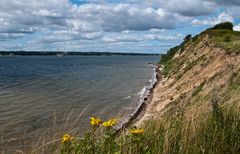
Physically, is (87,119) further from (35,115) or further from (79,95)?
(79,95)

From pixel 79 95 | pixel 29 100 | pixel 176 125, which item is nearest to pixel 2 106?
pixel 29 100

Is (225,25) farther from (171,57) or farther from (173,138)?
(173,138)

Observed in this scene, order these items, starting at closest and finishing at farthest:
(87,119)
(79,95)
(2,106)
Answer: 1. (87,119)
2. (2,106)
3. (79,95)

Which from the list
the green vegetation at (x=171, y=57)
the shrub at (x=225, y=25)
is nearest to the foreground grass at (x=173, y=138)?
the green vegetation at (x=171, y=57)

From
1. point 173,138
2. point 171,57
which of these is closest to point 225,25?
point 171,57

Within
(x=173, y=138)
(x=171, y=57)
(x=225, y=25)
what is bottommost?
(x=171, y=57)

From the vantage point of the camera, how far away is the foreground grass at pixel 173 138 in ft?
17.4

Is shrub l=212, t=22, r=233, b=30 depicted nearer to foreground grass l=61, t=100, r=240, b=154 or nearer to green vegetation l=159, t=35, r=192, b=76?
green vegetation l=159, t=35, r=192, b=76

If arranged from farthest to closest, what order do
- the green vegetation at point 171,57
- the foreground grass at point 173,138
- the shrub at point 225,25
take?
1. the green vegetation at point 171,57
2. the shrub at point 225,25
3. the foreground grass at point 173,138

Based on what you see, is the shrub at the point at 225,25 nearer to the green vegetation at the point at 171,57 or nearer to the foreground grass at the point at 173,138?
the green vegetation at the point at 171,57

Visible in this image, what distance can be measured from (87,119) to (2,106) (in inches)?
411

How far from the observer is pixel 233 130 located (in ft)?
20.2

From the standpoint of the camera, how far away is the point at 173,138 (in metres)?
6.02

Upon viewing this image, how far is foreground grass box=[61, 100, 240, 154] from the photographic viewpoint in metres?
5.30
